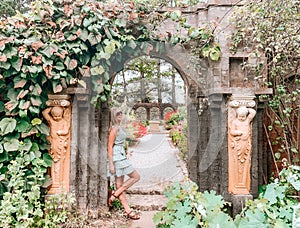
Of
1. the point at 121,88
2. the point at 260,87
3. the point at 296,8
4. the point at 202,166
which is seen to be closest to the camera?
the point at 296,8

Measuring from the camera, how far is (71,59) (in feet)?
9.29

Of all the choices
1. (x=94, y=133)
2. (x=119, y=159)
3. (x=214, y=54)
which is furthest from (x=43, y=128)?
(x=214, y=54)

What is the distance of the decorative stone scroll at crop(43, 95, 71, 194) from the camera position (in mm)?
2842

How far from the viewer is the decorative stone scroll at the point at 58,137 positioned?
2842mm

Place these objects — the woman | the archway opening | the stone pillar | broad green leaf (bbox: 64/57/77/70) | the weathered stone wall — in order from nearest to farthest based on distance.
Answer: broad green leaf (bbox: 64/57/77/70), the stone pillar, the weathered stone wall, the woman, the archway opening

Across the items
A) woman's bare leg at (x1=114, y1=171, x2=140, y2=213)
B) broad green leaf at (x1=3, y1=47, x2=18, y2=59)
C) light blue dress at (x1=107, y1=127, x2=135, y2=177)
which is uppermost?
broad green leaf at (x1=3, y1=47, x2=18, y2=59)

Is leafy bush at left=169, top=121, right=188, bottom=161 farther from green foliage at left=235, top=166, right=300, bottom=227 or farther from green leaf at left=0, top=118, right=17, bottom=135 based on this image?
green leaf at left=0, top=118, right=17, bottom=135

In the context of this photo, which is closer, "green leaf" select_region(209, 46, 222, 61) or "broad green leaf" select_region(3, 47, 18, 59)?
"broad green leaf" select_region(3, 47, 18, 59)

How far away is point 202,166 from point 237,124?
2.25ft

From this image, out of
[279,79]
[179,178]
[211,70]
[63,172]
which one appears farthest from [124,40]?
[179,178]

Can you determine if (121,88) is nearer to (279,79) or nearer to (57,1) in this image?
(57,1)

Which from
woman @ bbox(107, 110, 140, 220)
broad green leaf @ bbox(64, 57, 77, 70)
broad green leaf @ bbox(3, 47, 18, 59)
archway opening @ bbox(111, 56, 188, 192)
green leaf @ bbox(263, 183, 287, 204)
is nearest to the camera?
green leaf @ bbox(263, 183, 287, 204)

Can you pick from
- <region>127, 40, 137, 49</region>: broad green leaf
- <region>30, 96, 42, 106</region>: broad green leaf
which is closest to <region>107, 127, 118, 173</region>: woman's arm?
<region>30, 96, 42, 106</region>: broad green leaf

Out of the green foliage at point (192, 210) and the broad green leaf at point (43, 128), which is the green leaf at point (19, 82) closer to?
the broad green leaf at point (43, 128)
